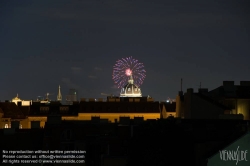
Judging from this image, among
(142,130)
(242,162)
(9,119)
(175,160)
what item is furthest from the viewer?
(9,119)

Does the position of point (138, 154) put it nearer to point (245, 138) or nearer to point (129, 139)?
point (129, 139)

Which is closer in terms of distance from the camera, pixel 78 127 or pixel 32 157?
pixel 32 157

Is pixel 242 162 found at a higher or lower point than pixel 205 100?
lower

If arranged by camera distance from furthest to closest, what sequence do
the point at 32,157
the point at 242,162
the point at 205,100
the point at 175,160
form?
the point at 205,100 → the point at 32,157 → the point at 175,160 → the point at 242,162

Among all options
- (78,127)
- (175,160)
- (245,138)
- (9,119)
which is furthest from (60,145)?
(9,119)

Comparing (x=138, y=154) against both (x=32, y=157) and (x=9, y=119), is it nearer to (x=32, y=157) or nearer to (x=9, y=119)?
(x=32, y=157)

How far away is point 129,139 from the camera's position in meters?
79.8

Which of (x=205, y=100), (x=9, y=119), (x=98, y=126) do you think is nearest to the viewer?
(x=98, y=126)

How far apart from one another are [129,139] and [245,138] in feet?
74.3

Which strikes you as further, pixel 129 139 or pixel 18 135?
pixel 18 135

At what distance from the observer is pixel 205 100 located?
3932 inches

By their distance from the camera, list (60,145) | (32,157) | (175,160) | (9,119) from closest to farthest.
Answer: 1. (175,160)
2. (32,157)
3. (60,145)
4. (9,119)

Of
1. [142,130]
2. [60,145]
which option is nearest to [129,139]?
[142,130]

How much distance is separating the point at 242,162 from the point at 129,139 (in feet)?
75.9
